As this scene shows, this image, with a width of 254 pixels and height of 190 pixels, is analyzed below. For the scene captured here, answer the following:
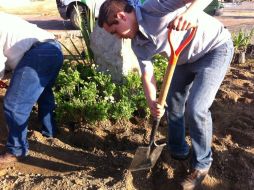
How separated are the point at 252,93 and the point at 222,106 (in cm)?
60

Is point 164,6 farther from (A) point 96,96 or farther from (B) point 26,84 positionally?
(A) point 96,96

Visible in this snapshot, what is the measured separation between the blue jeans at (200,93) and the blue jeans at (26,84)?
100 centimetres

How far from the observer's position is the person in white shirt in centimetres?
311

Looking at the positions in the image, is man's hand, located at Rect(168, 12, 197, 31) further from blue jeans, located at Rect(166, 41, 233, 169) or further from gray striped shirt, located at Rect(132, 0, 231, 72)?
blue jeans, located at Rect(166, 41, 233, 169)

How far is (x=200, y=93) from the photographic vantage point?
2.74 metres

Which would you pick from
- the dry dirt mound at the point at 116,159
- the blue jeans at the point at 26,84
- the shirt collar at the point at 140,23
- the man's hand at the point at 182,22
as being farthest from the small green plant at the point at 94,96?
the man's hand at the point at 182,22

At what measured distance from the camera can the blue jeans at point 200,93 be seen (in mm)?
2746

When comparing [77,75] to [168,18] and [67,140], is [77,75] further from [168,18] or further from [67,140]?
[168,18]

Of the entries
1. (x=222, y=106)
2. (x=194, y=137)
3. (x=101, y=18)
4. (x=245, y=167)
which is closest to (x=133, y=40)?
(x=101, y=18)

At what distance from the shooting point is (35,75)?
3.20 m

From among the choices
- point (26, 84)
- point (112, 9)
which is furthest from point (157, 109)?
point (26, 84)

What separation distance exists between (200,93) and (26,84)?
1364 mm

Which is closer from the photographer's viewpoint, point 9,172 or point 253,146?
point 9,172

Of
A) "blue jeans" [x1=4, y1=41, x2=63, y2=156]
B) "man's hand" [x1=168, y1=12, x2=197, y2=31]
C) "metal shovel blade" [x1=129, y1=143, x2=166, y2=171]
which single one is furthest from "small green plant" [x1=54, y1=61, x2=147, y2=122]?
"man's hand" [x1=168, y1=12, x2=197, y2=31]
